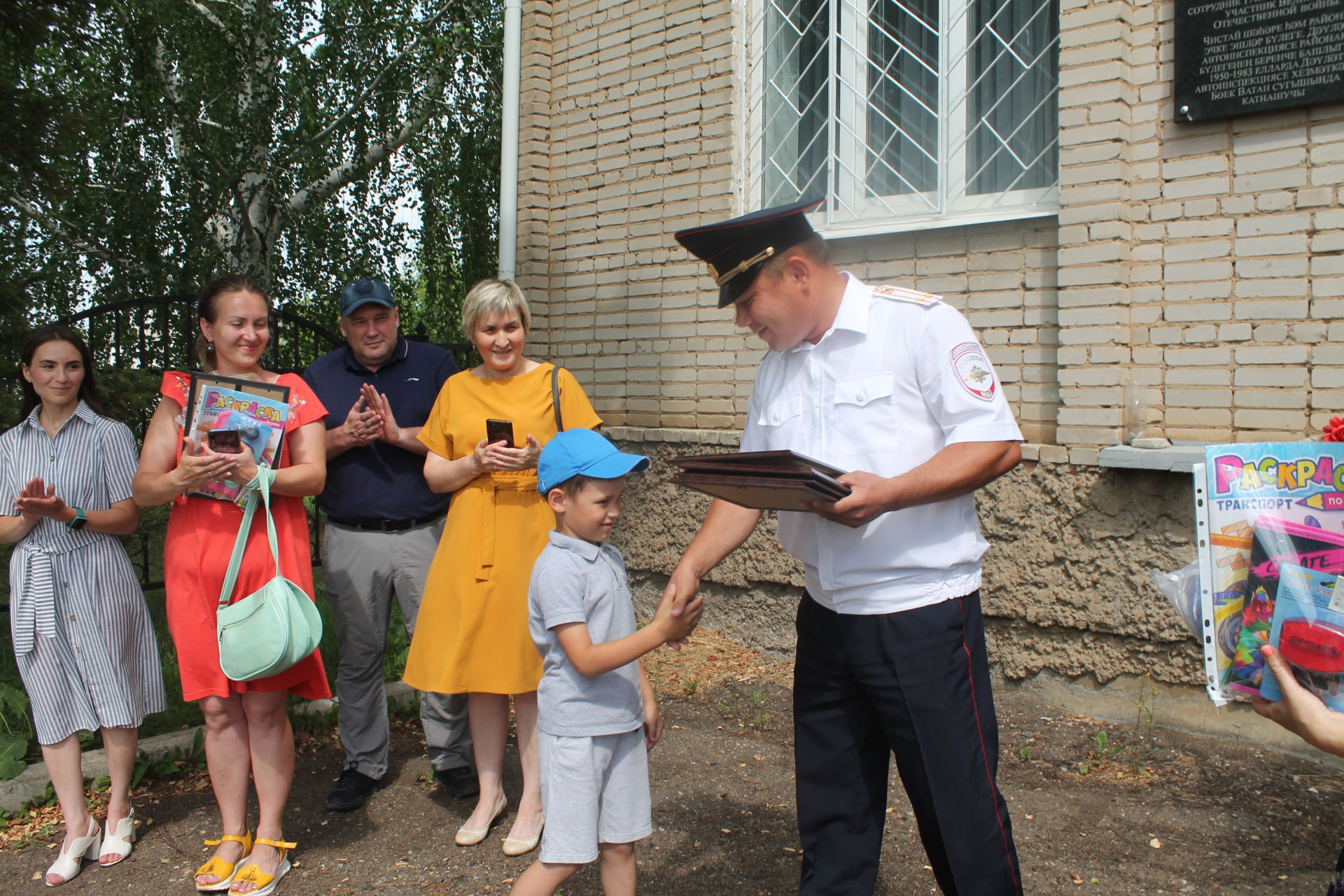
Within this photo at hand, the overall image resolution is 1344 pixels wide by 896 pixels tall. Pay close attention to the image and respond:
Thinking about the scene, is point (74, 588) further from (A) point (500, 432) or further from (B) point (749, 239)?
(B) point (749, 239)

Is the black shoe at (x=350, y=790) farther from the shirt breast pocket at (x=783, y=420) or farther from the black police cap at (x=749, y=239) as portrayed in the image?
the black police cap at (x=749, y=239)

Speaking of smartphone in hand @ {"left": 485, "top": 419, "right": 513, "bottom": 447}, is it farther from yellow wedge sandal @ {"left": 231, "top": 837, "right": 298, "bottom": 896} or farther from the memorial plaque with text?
the memorial plaque with text

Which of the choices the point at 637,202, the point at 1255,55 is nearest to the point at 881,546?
the point at 1255,55

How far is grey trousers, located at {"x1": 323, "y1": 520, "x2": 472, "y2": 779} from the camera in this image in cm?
388

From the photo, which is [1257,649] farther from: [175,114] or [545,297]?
[175,114]

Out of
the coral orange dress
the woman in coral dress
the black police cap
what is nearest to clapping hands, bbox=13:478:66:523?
the woman in coral dress

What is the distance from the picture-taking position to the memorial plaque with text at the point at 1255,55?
3943mm

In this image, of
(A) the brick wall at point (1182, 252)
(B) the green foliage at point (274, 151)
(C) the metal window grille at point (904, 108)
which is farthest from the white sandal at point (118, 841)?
(B) the green foliage at point (274, 151)

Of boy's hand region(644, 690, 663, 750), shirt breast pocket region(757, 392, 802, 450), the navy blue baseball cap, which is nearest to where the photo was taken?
shirt breast pocket region(757, 392, 802, 450)

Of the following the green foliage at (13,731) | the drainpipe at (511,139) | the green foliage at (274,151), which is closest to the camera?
the green foliage at (13,731)

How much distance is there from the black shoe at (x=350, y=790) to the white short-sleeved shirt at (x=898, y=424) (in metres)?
2.39

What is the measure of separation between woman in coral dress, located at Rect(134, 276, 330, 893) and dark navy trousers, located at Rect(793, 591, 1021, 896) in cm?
177

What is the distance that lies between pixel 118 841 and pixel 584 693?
6.77ft

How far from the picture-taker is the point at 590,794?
252 centimetres
